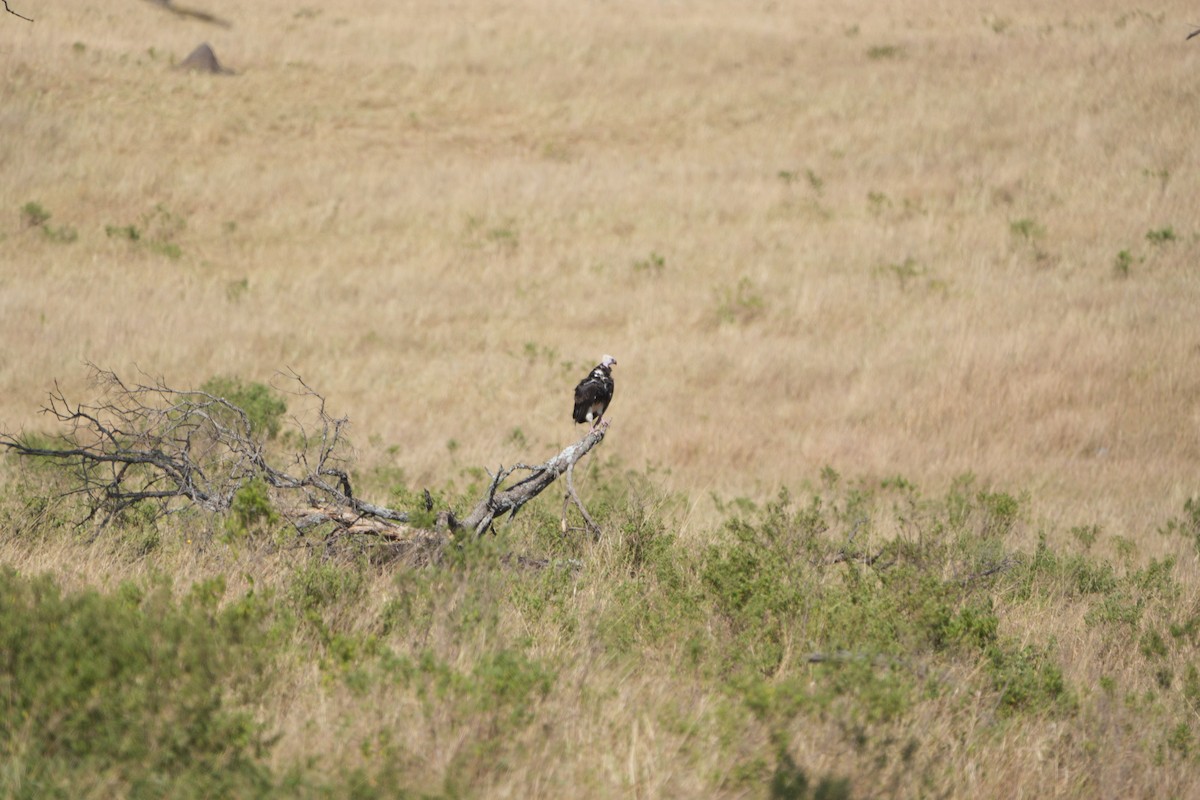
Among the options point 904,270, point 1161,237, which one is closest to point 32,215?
point 904,270

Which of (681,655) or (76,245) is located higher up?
(681,655)

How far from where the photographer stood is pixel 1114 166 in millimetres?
19609

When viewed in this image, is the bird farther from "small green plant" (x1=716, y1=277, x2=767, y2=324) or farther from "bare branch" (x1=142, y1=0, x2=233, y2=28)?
"bare branch" (x1=142, y1=0, x2=233, y2=28)

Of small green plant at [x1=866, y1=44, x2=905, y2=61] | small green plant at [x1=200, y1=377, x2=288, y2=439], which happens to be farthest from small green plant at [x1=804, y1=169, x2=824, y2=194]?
small green plant at [x1=200, y1=377, x2=288, y2=439]

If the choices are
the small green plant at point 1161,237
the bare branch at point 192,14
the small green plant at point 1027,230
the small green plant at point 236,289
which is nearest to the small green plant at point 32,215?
the small green plant at point 236,289

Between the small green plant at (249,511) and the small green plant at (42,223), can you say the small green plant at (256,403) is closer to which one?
the small green plant at (249,511)

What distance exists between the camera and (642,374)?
12.9m

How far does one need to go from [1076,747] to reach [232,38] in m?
28.7

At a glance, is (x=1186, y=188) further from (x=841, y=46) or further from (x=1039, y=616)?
(x=1039, y=616)

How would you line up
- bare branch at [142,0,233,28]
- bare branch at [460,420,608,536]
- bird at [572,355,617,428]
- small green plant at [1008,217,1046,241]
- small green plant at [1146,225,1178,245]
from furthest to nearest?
bare branch at [142,0,233,28] → small green plant at [1008,217,1046,241] → small green plant at [1146,225,1178,245] → bird at [572,355,617,428] → bare branch at [460,420,608,536]

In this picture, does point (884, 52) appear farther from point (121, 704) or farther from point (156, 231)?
point (121, 704)

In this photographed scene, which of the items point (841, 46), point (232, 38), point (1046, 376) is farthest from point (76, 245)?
point (841, 46)

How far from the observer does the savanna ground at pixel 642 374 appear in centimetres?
355

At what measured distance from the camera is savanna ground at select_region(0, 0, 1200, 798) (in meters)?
3.55
